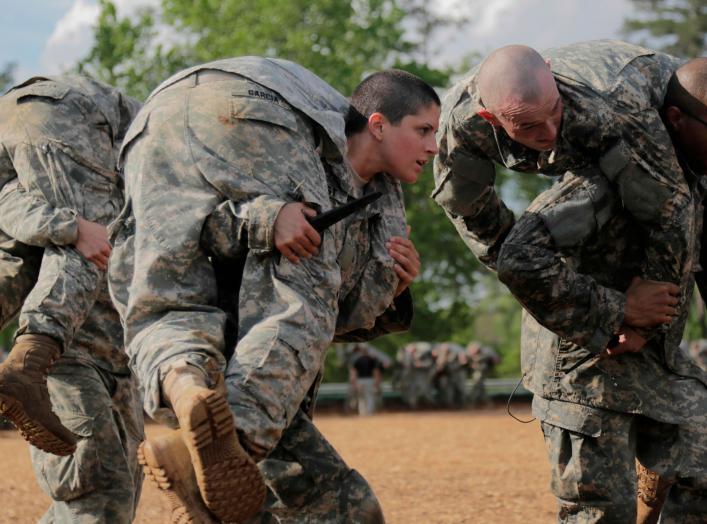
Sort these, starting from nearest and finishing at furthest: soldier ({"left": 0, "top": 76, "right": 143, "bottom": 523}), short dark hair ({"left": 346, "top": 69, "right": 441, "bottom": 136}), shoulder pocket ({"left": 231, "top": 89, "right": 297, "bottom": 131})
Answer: shoulder pocket ({"left": 231, "top": 89, "right": 297, "bottom": 131}) < short dark hair ({"left": 346, "top": 69, "right": 441, "bottom": 136}) < soldier ({"left": 0, "top": 76, "right": 143, "bottom": 523})

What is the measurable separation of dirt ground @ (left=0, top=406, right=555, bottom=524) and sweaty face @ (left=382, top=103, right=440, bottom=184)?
4.39 meters

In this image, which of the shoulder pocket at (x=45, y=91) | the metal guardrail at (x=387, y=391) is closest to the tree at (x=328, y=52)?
the metal guardrail at (x=387, y=391)

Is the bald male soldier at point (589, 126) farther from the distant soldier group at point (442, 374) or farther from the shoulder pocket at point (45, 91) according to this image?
the distant soldier group at point (442, 374)

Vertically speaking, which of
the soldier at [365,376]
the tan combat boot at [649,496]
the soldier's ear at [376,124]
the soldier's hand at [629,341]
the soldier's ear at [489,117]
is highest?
the soldier's ear at [489,117]

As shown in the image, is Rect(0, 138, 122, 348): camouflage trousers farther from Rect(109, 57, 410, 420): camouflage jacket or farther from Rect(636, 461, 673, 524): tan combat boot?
Rect(636, 461, 673, 524): tan combat boot

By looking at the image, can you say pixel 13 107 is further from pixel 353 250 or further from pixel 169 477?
pixel 169 477

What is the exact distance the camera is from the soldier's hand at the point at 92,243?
19.9 ft

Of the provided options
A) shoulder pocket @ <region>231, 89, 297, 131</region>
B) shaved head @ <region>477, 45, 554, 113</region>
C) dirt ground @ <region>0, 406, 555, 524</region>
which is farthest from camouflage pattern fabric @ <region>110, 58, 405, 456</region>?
dirt ground @ <region>0, 406, 555, 524</region>

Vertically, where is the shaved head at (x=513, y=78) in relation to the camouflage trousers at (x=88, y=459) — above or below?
above

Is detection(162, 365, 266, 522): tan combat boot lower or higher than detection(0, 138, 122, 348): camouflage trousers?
lower

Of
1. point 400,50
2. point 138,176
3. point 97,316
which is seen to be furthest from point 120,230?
point 400,50

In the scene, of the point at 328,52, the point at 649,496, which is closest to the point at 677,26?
the point at 328,52

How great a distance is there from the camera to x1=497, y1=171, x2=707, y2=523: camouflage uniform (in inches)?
210

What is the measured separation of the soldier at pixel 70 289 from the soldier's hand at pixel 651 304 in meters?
2.57
